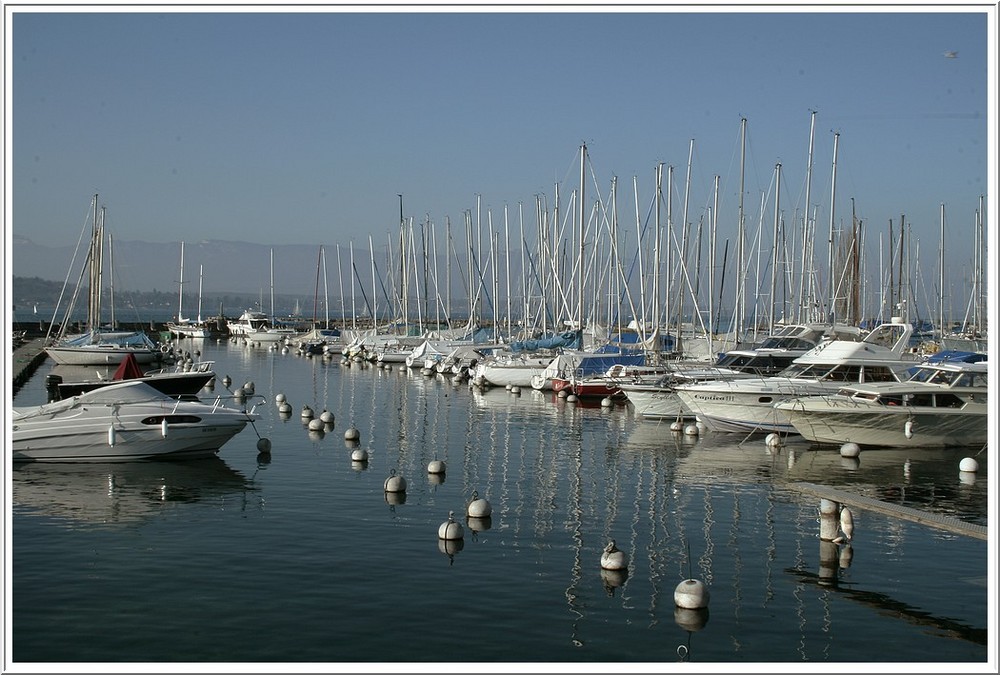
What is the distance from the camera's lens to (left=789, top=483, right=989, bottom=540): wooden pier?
20.4 m

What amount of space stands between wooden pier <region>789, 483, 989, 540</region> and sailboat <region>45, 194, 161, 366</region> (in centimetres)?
5167

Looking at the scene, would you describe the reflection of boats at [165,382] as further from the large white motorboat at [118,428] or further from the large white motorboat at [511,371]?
the large white motorboat at [118,428]

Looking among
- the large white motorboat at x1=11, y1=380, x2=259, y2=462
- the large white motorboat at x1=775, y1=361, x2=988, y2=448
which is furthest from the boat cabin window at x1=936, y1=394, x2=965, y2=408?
the large white motorboat at x1=11, y1=380, x2=259, y2=462

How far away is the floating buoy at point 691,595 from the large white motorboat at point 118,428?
1635 cm

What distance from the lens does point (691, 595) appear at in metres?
16.4

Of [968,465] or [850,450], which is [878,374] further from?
[968,465]

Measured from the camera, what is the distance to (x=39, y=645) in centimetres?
1482

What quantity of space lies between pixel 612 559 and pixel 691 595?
241cm

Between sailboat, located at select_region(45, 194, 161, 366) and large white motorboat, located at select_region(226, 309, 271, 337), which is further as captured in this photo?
large white motorboat, located at select_region(226, 309, 271, 337)

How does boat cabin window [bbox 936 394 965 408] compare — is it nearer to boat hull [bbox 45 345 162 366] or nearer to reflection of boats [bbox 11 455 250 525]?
reflection of boats [bbox 11 455 250 525]

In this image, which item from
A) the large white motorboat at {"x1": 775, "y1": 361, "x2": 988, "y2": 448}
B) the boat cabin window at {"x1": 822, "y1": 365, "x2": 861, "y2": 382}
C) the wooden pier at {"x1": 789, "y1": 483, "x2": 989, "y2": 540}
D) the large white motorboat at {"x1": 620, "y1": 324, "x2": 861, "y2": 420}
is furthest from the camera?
the large white motorboat at {"x1": 620, "y1": 324, "x2": 861, "y2": 420}

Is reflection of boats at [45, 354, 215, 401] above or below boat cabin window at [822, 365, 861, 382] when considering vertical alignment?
below

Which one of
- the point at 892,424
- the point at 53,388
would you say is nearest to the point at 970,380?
the point at 892,424
